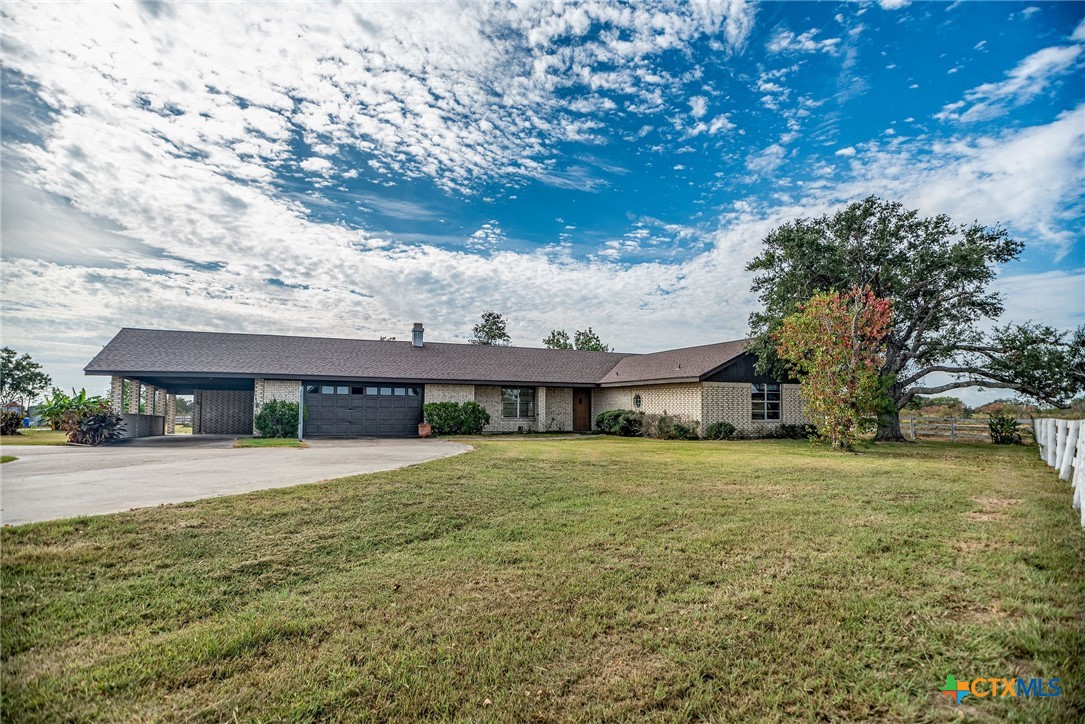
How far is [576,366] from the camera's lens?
2748 centimetres

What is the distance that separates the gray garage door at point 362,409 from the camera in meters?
21.2

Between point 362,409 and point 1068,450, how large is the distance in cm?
2097

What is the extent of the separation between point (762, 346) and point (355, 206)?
1598cm

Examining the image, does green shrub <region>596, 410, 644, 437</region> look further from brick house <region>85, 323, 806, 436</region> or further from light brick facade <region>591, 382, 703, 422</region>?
brick house <region>85, 323, 806, 436</region>

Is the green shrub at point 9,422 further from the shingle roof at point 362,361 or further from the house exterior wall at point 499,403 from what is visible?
the house exterior wall at point 499,403

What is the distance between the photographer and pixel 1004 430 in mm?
19766

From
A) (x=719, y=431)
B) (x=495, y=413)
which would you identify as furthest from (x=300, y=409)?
(x=719, y=431)

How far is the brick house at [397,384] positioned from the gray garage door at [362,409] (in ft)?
0.13

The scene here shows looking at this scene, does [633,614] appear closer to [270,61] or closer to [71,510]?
[71,510]

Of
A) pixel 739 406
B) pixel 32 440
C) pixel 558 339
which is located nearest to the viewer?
pixel 32 440

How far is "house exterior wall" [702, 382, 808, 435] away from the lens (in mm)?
20750

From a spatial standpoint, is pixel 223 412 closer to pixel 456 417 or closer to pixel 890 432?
pixel 456 417

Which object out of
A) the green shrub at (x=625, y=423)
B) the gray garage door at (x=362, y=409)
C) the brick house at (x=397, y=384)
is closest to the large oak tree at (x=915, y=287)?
the brick house at (x=397, y=384)

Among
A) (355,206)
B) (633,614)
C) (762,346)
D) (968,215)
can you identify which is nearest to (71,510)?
(633,614)
